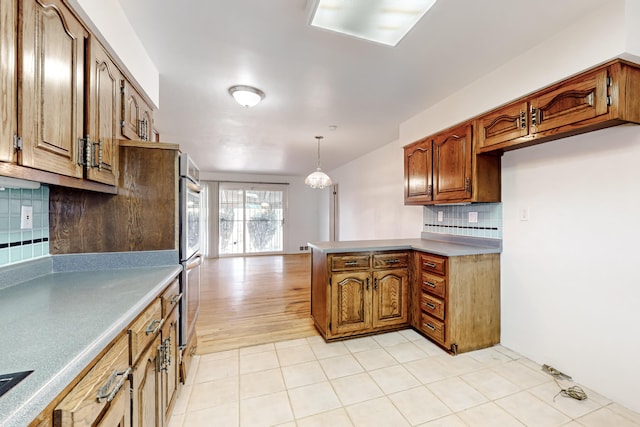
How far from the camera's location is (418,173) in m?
3.13

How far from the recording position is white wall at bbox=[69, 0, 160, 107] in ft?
4.26

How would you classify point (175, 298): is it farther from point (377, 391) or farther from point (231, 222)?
point (231, 222)

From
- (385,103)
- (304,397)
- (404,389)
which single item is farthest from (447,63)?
(304,397)

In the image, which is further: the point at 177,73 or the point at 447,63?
the point at 177,73

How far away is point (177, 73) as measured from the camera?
7.40 feet

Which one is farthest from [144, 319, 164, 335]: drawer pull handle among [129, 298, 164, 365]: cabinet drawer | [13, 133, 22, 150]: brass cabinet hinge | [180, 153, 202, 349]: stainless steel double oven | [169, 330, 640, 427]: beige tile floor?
[13, 133, 22, 150]: brass cabinet hinge

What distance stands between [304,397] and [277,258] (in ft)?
17.6

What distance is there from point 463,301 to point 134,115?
300cm

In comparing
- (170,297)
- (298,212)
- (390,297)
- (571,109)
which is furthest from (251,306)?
(298,212)

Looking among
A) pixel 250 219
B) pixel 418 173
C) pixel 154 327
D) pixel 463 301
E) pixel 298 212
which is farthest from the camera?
pixel 298 212

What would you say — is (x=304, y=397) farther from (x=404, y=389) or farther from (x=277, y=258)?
(x=277, y=258)

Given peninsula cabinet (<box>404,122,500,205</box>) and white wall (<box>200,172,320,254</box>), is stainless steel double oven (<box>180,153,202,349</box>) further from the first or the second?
white wall (<box>200,172,320,254</box>)

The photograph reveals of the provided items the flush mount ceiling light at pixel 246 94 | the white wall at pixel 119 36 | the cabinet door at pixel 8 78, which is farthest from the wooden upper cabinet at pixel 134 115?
the cabinet door at pixel 8 78

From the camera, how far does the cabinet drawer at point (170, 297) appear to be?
145cm
